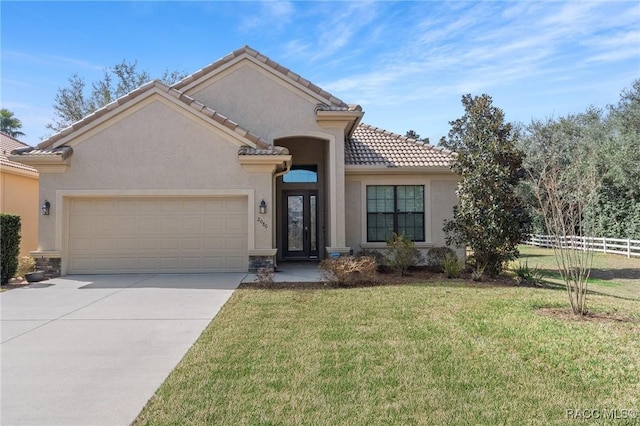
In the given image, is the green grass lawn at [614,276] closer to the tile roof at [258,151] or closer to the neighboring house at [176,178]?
the neighboring house at [176,178]

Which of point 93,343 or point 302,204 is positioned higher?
point 302,204

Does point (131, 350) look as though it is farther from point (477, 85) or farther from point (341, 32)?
point (477, 85)

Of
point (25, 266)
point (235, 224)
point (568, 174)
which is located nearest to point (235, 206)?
point (235, 224)

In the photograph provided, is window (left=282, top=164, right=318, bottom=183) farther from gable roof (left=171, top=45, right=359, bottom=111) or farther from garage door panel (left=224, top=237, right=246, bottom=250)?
garage door panel (left=224, top=237, right=246, bottom=250)

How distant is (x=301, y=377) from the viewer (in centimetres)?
476

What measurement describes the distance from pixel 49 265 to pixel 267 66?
30.4ft

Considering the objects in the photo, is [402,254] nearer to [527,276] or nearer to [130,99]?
[527,276]

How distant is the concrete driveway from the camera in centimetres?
421

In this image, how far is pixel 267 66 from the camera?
46.1 feet

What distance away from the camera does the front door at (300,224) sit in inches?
661

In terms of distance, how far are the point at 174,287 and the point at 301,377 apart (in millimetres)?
6758

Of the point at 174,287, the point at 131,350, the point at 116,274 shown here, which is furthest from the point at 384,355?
the point at 116,274

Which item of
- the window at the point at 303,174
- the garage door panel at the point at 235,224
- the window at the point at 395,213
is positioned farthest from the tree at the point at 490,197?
the garage door panel at the point at 235,224

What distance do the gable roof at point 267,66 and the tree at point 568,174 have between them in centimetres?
679
